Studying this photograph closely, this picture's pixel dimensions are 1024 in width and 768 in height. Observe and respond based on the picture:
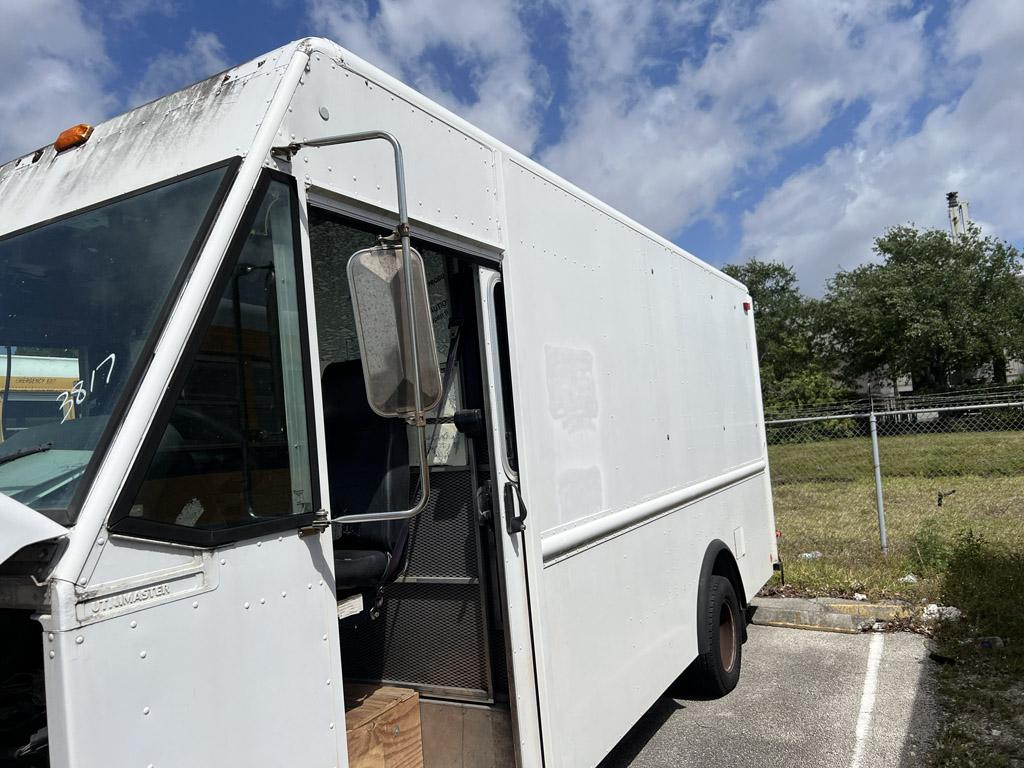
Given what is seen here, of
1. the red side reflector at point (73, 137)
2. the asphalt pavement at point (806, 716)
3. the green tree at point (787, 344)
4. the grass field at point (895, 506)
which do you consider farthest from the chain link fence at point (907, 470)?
the green tree at point (787, 344)

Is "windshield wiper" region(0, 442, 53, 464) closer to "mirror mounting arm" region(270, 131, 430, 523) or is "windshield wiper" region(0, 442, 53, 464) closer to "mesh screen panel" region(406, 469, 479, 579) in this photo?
A: "mirror mounting arm" region(270, 131, 430, 523)

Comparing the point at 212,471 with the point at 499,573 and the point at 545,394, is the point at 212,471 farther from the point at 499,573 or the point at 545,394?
the point at 545,394

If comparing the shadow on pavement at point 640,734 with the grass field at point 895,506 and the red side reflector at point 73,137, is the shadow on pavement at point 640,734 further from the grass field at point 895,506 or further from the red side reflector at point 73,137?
the red side reflector at point 73,137

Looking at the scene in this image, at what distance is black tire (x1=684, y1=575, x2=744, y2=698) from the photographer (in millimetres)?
4703

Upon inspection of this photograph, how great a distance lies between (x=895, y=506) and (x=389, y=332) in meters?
11.8

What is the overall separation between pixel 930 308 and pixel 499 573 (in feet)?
123

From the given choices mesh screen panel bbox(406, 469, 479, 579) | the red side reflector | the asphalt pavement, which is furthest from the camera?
the asphalt pavement

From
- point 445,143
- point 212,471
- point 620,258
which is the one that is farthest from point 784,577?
point 212,471

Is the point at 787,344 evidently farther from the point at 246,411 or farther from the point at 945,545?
the point at 246,411

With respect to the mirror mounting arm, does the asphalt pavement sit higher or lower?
lower

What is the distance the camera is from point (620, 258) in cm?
412

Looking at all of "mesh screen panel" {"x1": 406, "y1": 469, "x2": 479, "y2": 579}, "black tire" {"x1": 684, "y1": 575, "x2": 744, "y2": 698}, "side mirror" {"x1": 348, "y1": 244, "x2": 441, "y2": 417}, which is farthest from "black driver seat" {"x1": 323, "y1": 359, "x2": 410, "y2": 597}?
"black tire" {"x1": 684, "y1": 575, "x2": 744, "y2": 698}

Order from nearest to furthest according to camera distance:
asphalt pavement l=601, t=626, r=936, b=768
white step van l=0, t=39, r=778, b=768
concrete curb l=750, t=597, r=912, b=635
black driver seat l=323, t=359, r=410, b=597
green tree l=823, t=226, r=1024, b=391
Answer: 1. white step van l=0, t=39, r=778, b=768
2. black driver seat l=323, t=359, r=410, b=597
3. asphalt pavement l=601, t=626, r=936, b=768
4. concrete curb l=750, t=597, r=912, b=635
5. green tree l=823, t=226, r=1024, b=391

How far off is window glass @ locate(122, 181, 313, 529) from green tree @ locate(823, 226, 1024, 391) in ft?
123
